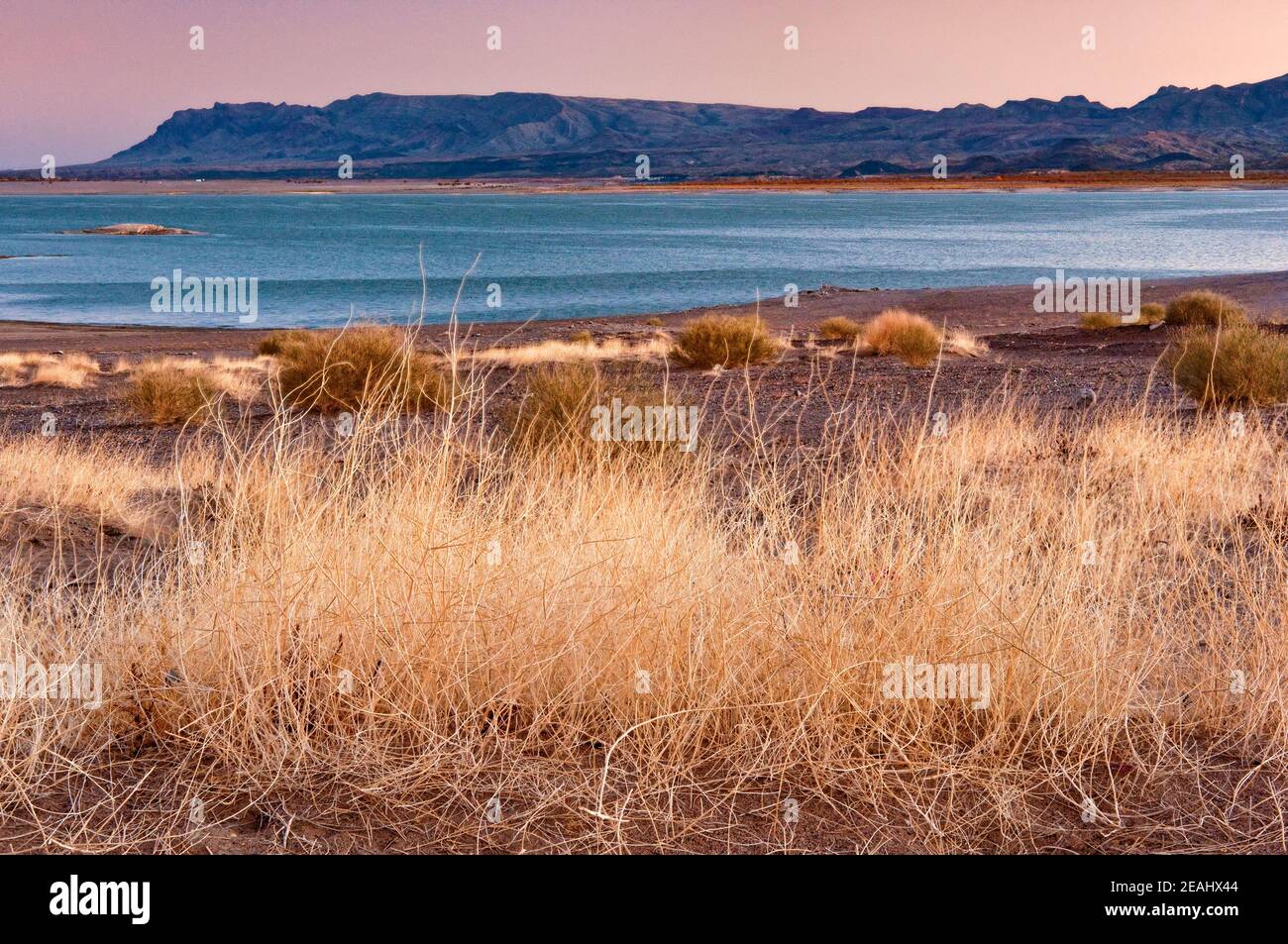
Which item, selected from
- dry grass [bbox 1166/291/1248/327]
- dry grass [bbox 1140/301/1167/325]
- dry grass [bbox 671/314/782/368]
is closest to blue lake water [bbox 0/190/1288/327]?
dry grass [bbox 671/314/782/368]

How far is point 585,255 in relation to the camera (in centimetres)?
6788

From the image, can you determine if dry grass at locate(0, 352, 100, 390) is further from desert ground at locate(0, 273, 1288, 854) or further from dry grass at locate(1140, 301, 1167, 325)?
dry grass at locate(1140, 301, 1167, 325)

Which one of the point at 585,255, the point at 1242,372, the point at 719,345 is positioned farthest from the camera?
the point at 585,255

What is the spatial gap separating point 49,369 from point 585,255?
161ft

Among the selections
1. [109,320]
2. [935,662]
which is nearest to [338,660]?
[935,662]

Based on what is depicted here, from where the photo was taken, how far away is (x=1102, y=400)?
13.1 metres

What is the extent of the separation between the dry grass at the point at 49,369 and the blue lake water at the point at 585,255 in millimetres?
7934

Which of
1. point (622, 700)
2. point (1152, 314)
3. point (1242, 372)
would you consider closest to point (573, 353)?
point (1242, 372)

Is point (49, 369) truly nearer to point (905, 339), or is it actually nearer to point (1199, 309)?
point (905, 339)

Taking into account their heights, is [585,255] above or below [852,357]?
above

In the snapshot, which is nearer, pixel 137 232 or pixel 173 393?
pixel 173 393

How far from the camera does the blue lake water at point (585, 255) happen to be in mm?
42469

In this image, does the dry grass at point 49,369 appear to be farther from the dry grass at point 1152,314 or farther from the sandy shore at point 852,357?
the dry grass at point 1152,314

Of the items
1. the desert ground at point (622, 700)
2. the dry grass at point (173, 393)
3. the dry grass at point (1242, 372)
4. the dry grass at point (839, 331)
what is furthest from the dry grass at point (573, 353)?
the desert ground at point (622, 700)
